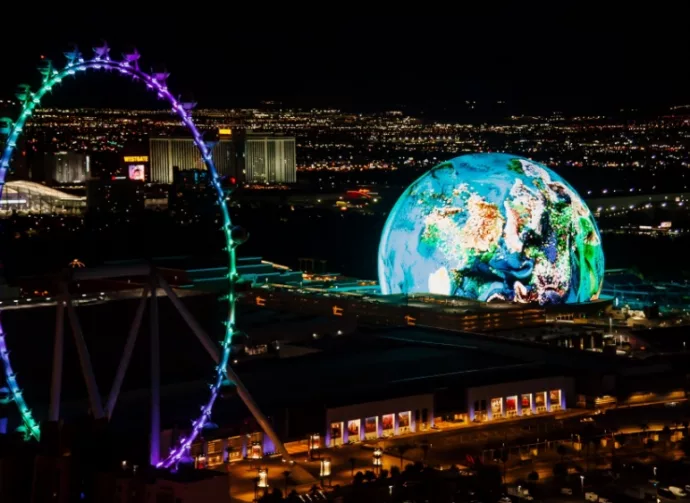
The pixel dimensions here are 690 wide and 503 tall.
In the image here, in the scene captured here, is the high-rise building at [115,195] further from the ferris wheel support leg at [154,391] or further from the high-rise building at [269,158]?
the ferris wheel support leg at [154,391]

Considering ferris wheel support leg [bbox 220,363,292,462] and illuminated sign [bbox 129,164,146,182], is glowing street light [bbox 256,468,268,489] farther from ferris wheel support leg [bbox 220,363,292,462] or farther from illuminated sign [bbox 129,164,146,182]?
illuminated sign [bbox 129,164,146,182]

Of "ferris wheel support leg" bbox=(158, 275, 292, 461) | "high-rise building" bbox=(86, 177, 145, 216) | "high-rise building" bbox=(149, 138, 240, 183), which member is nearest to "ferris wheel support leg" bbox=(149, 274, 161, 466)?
"ferris wheel support leg" bbox=(158, 275, 292, 461)

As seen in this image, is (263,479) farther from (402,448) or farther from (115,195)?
(115,195)

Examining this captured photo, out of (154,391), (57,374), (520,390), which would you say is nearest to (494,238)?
(520,390)

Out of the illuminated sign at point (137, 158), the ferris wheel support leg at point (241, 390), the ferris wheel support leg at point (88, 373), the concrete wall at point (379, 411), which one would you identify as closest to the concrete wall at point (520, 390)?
the concrete wall at point (379, 411)

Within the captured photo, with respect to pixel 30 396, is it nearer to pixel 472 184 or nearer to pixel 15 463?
pixel 15 463

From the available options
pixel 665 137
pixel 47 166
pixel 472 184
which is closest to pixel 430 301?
pixel 472 184
